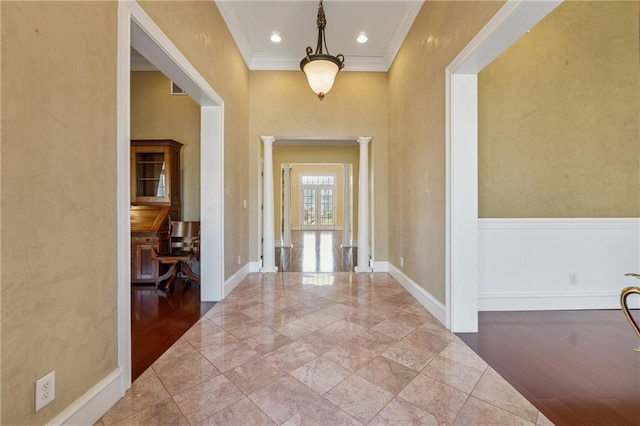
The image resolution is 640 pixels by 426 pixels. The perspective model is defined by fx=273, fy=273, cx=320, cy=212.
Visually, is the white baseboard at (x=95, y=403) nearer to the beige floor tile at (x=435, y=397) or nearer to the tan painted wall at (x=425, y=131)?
the beige floor tile at (x=435, y=397)

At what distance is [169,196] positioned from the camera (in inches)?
171

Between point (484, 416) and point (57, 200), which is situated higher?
point (57, 200)

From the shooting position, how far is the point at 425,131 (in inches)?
125

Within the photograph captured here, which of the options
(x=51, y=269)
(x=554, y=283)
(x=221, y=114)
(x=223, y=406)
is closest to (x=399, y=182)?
(x=554, y=283)

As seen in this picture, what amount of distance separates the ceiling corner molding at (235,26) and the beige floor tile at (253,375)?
12.7 ft

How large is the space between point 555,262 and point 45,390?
4380mm

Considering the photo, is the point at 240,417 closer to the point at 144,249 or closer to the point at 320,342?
the point at 320,342

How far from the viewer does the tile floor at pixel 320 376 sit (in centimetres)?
154

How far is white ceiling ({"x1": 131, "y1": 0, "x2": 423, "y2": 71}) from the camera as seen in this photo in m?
3.46

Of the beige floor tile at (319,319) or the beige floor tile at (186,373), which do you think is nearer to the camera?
the beige floor tile at (186,373)

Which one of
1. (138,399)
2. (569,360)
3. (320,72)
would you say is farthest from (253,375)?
(320,72)

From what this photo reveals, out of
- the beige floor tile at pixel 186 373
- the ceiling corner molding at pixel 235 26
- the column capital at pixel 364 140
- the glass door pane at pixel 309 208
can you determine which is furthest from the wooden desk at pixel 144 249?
the glass door pane at pixel 309 208

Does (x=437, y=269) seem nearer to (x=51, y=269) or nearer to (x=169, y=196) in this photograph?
(x=51, y=269)

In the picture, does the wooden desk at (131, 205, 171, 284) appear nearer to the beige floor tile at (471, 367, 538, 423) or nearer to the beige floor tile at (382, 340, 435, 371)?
the beige floor tile at (382, 340, 435, 371)
